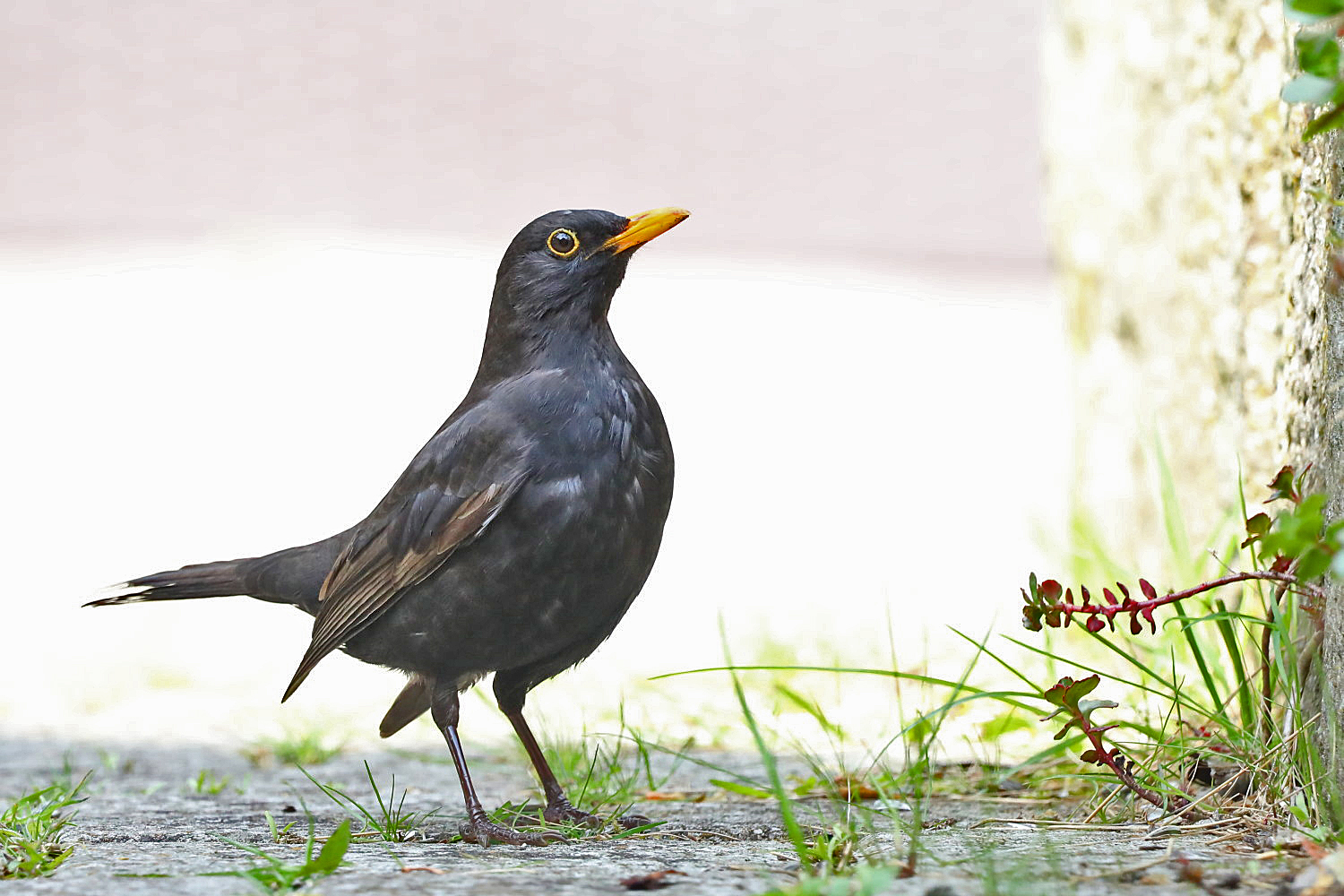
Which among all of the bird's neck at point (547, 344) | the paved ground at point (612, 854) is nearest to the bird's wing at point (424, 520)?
the bird's neck at point (547, 344)

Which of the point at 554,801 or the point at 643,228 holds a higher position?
the point at 643,228

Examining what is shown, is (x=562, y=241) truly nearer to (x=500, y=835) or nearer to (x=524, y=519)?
(x=524, y=519)

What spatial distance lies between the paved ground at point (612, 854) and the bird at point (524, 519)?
26cm

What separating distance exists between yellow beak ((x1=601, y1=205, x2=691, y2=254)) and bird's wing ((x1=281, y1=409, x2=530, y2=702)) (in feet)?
1.74

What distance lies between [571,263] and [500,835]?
131 centimetres

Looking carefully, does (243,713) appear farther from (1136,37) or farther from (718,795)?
(1136,37)

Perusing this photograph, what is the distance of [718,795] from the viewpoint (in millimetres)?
3232

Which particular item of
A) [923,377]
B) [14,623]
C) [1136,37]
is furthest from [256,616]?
[1136,37]

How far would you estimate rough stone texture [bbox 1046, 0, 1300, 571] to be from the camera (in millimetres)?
3234

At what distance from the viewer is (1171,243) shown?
14.6ft

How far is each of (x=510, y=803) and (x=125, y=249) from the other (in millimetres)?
6121

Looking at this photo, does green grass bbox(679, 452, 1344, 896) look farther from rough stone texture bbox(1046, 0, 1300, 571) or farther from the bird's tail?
the bird's tail

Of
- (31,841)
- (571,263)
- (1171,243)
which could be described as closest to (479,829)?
(31,841)

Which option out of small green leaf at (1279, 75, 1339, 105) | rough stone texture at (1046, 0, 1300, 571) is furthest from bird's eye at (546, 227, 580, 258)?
small green leaf at (1279, 75, 1339, 105)
